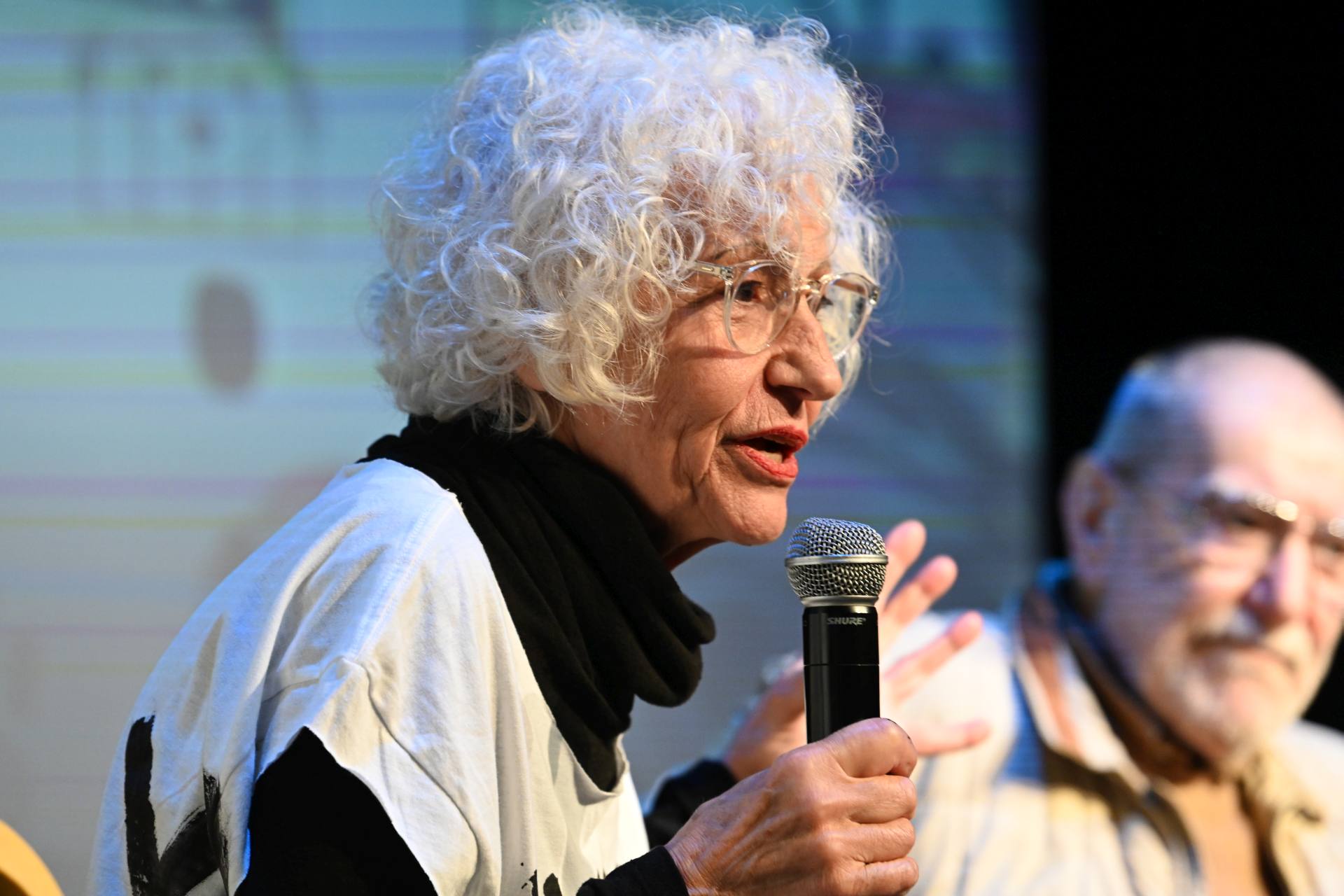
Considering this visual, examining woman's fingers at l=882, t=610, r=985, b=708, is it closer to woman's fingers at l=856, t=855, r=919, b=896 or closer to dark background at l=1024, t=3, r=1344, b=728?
dark background at l=1024, t=3, r=1344, b=728

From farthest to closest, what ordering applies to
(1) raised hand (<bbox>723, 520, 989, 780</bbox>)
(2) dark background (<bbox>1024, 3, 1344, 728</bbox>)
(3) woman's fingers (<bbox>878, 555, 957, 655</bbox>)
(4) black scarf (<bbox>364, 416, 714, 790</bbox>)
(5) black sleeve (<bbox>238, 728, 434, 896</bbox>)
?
(2) dark background (<bbox>1024, 3, 1344, 728</bbox>) → (3) woman's fingers (<bbox>878, 555, 957, 655</bbox>) → (1) raised hand (<bbox>723, 520, 989, 780</bbox>) → (4) black scarf (<bbox>364, 416, 714, 790</bbox>) → (5) black sleeve (<bbox>238, 728, 434, 896</bbox>)

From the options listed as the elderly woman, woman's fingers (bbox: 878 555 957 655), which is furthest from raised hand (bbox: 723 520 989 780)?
the elderly woman

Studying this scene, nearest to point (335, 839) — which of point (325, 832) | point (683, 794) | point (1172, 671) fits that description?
point (325, 832)

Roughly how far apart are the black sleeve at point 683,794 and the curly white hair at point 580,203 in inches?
27.0

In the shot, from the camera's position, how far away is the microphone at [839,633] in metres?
1.08

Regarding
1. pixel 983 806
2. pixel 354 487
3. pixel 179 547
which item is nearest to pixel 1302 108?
pixel 983 806

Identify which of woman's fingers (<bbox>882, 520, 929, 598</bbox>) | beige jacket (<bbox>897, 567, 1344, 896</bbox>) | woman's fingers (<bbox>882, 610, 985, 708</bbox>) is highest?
woman's fingers (<bbox>882, 520, 929, 598</bbox>)

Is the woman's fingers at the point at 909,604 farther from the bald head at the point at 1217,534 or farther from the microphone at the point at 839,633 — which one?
the microphone at the point at 839,633

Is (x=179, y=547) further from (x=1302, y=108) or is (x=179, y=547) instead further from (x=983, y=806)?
(x=1302, y=108)

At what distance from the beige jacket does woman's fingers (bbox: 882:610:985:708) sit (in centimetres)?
40

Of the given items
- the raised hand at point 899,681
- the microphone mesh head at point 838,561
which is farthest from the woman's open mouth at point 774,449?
the raised hand at point 899,681

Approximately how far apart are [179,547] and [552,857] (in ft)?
4.33

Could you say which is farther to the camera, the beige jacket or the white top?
the beige jacket

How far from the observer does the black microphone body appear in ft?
3.54
